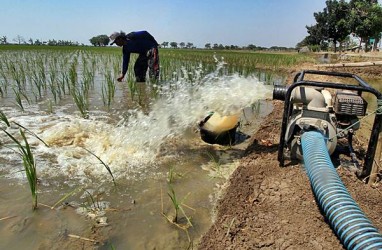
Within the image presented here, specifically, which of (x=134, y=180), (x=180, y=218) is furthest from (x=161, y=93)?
(x=180, y=218)

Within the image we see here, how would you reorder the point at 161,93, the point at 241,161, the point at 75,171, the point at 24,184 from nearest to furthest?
the point at 24,184
the point at 75,171
the point at 241,161
the point at 161,93

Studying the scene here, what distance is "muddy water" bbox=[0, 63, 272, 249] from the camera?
1.86m

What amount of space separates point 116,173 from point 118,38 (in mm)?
3346

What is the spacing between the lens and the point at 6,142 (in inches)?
126

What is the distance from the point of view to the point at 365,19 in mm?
24328

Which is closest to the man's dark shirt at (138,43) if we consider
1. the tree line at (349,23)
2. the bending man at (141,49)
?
the bending man at (141,49)

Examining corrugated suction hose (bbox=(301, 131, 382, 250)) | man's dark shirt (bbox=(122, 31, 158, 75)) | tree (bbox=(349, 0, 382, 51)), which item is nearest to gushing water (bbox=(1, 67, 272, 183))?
man's dark shirt (bbox=(122, 31, 158, 75))

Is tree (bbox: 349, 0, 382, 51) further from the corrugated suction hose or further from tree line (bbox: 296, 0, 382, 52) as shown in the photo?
the corrugated suction hose

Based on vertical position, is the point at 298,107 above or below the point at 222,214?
above

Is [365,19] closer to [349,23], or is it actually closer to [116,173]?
[349,23]

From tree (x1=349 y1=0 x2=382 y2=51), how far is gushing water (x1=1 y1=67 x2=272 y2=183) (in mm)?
24632

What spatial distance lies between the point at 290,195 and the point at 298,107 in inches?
37.3

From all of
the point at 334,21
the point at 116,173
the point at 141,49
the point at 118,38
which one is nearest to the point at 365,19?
the point at 334,21

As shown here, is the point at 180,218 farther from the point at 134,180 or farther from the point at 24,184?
the point at 24,184
